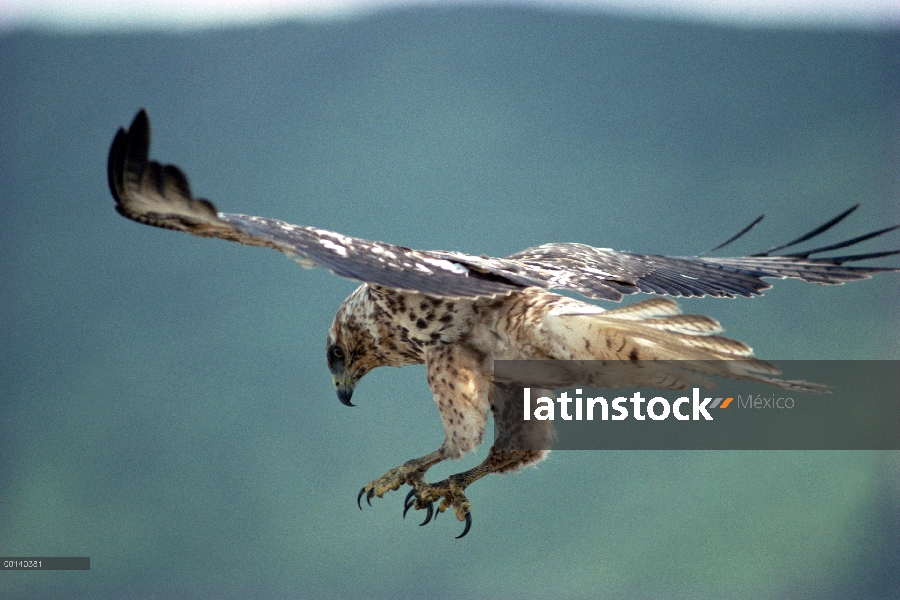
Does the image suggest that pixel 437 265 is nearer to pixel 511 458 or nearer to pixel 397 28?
A: pixel 511 458

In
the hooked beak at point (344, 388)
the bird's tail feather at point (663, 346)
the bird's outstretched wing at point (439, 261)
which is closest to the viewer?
the bird's outstretched wing at point (439, 261)

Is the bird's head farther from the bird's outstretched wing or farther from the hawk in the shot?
the bird's outstretched wing

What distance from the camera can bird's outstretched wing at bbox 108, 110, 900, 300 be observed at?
5.23 feet

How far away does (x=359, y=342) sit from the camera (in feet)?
7.32

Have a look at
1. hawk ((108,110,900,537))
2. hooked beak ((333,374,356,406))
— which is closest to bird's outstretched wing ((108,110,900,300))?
hawk ((108,110,900,537))

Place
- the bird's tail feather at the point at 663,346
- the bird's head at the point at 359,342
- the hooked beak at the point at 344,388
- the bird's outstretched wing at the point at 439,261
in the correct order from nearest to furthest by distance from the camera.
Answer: the bird's outstretched wing at the point at 439,261 < the bird's tail feather at the point at 663,346 < the bird's head at the point at 359,342 < the hooked beak at the point at 344,388

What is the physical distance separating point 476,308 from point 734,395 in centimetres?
83

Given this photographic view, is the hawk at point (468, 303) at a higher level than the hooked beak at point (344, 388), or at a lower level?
higher

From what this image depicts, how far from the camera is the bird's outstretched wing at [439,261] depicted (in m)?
1.59

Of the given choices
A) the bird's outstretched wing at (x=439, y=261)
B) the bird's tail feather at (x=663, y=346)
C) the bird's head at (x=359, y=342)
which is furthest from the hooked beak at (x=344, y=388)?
the bird's tail feather at (x=663, y=346)

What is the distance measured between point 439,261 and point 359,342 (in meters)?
0.43

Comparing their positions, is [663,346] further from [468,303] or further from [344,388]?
[344,388]

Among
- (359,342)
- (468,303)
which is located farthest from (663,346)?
(359,342)

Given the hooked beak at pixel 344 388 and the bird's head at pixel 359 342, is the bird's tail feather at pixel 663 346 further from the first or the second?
the hooked beak at pixel 344 388
